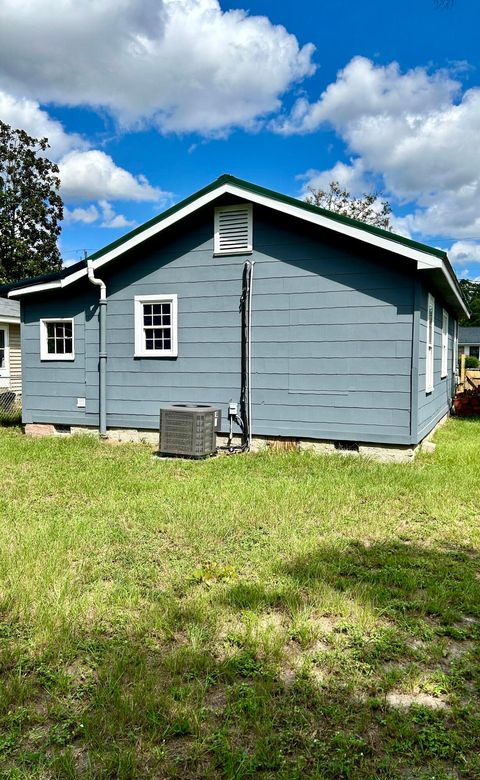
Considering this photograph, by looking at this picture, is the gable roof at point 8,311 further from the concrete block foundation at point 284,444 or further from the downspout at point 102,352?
the downspout at point 102,352

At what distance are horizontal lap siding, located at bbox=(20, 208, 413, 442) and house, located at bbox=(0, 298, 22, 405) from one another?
861 centimetres

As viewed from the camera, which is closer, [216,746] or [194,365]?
[216,746]

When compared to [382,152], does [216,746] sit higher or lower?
lower

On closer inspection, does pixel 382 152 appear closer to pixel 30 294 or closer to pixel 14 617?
pixel 30 294

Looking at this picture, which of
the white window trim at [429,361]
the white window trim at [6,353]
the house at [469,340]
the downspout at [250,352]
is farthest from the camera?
the house at [469,340]

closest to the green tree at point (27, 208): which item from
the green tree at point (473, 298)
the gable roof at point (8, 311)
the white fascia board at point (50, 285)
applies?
the gable roof at point (8, 311)

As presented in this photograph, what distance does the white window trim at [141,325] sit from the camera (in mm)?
8852

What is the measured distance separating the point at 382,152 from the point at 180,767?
4030cm

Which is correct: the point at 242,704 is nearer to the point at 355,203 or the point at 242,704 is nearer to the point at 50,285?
the point at 50,285

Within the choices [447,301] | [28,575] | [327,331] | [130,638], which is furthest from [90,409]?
[447,301]

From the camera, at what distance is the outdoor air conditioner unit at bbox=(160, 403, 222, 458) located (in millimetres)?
7922

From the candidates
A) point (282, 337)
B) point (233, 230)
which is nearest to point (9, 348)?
point (233, 230)

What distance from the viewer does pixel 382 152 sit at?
3609 cm

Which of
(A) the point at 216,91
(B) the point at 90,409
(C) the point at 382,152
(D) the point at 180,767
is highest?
(C) the point at 382,152
